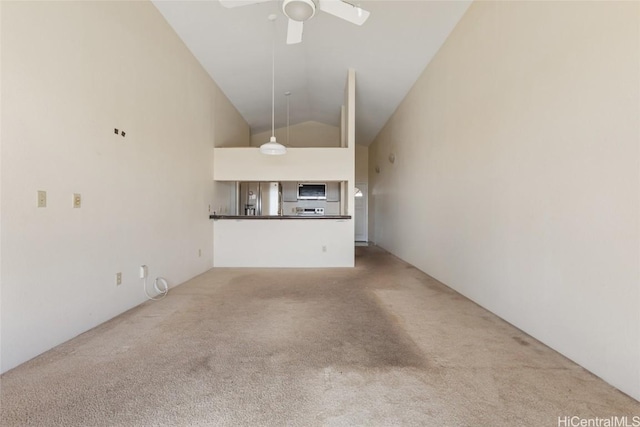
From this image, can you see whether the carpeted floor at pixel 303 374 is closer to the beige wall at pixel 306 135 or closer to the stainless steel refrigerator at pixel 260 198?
the stainless steel refrigerator at pixel 260 198

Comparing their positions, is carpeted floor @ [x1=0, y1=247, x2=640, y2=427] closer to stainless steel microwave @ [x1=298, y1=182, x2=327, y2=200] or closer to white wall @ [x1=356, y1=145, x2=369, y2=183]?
stainless steel microwave @ [x1=298, y1=182, x2=327, y2=200]

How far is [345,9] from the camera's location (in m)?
2.36

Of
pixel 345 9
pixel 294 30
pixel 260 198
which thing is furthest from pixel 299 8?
pixel 260 198

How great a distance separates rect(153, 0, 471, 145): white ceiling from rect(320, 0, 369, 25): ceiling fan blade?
104cm

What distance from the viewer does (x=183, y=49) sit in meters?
3.84

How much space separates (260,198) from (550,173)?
6.48 m

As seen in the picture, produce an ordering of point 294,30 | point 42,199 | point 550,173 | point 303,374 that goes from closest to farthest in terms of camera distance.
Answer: point 303,374, point 42,199, point 550,173, point 294,30

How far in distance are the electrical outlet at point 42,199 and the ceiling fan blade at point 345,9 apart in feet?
8.03

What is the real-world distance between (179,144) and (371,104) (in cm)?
416

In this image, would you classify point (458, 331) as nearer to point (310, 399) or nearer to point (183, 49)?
point (310, 399)

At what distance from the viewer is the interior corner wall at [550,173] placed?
1512 millimetres

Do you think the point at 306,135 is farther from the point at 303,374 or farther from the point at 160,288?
the point at 303,374

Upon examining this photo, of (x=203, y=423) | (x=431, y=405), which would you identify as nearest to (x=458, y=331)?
(x=431, y=405)

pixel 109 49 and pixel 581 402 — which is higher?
pixel 109 49
